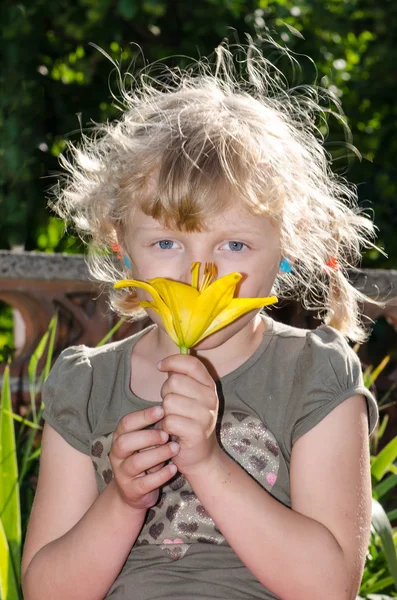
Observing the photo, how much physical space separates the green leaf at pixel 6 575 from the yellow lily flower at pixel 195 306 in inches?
31.7

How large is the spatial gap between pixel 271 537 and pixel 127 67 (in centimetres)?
280

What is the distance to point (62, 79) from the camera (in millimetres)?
4207

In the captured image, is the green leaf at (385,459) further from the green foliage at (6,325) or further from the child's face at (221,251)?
the green foliage at (6,325)

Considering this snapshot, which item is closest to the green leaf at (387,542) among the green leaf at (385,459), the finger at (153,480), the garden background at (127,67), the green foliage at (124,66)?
the green leaf at (385,459)

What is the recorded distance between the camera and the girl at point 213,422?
4.80ft

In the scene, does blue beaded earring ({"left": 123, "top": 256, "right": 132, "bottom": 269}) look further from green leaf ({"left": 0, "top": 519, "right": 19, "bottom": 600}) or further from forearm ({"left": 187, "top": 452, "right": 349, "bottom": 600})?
green leaf ({"left": 0, "top": 519, "right": 19, "bottom": 600})

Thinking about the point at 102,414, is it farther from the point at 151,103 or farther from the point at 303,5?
the point at 303,5

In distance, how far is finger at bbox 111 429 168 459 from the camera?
1.35m

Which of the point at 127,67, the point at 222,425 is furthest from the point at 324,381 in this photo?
the point at 127,67

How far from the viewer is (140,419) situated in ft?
4.45

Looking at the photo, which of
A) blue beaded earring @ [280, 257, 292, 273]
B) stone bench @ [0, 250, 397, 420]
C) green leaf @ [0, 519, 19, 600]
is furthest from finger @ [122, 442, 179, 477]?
stone bench @ [0, 250, 397, 420]

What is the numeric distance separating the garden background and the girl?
189 cm

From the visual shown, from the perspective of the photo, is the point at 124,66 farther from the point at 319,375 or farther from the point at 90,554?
the point at 90,554

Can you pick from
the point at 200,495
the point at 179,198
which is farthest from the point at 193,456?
the point at 179,198
